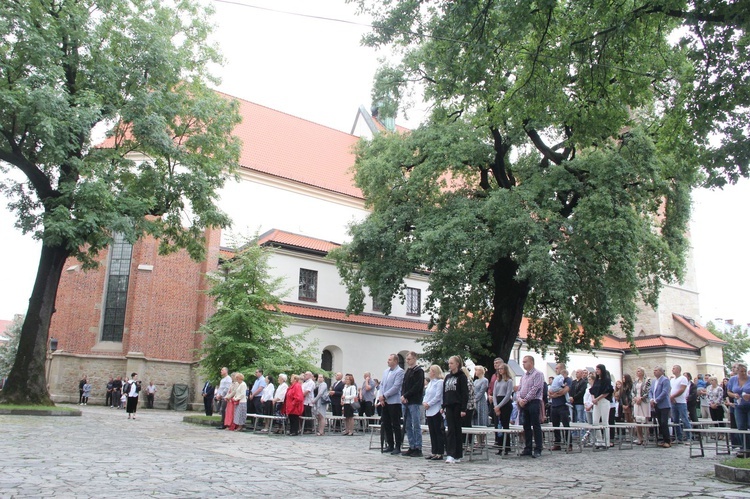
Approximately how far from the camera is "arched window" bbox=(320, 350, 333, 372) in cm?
3083

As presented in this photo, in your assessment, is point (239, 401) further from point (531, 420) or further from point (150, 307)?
point (150, 307)

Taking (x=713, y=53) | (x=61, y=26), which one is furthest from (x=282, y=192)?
(x=713, y=53)

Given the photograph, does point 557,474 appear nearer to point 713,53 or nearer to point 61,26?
point 713,53

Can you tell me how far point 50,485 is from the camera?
6508mm

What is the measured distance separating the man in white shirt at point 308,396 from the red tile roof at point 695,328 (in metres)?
30.3

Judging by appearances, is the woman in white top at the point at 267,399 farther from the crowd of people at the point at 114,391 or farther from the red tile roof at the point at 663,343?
the red tile roof at the point at 663,343

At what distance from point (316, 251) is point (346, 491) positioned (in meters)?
25.1

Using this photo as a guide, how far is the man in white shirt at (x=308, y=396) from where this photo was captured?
1745cm

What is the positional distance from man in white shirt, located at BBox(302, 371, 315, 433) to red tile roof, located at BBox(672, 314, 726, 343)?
3025 centimetres

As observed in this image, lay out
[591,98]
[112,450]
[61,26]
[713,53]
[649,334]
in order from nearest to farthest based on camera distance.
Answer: [713,53] → [112,450] → [591,98] → [61,26] → [649,334]

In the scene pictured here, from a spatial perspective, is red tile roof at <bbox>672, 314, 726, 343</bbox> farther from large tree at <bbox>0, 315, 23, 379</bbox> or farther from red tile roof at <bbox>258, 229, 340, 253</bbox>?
large tree at <bbox>0, 315, 23, 379</bbox>

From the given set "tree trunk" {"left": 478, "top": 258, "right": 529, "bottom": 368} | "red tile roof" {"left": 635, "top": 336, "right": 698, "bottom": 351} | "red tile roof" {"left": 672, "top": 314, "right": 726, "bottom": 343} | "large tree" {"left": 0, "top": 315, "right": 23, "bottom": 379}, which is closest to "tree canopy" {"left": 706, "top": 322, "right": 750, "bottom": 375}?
"red tile roof" {"left": 672, "top": 314, "right": 726, "bottom": 343}

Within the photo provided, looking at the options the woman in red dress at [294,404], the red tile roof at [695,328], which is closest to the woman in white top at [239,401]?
the woman in red dress at [294,404]

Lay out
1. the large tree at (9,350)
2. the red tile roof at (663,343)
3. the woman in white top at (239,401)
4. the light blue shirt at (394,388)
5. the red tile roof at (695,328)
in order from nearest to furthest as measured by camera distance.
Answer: the light blue shirt at (394,388) < the woman in white top at (239,401) < the red tile roof at (663,343) < the red tile roof at (695,328) < the large tree at (9,350)
